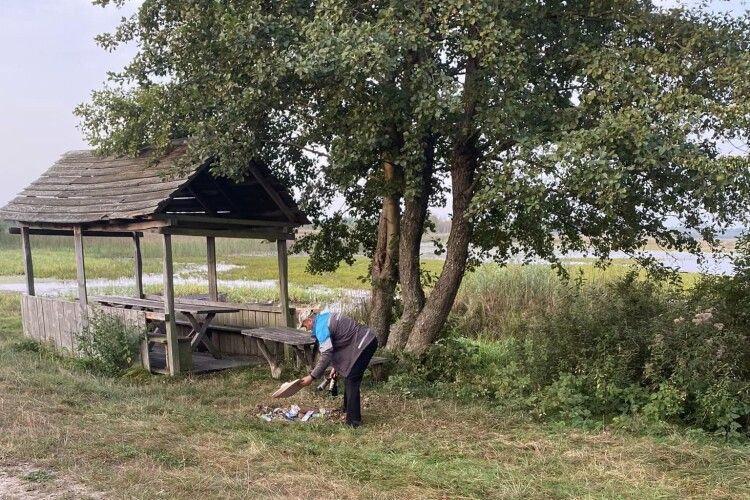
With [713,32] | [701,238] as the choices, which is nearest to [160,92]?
[713,32]

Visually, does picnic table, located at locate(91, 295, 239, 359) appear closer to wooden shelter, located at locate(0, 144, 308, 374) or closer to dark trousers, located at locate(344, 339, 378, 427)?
wooden shelter, located at locate(0, 144, 308, 374)

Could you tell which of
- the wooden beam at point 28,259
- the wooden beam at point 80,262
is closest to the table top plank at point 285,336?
the wooden beam at point 80,262

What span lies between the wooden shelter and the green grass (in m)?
2.44

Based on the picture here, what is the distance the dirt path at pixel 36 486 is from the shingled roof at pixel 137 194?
464 centimetres

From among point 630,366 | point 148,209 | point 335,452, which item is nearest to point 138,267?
point 148,209

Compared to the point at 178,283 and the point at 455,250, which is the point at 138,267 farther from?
the point at 178,283

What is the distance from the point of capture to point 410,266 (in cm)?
1064

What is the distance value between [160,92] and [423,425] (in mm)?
6068

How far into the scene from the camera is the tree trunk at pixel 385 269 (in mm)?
11117

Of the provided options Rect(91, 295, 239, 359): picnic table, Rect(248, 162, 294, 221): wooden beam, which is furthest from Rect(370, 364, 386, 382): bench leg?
Rect(248, 162, 294, 221): wooden beam

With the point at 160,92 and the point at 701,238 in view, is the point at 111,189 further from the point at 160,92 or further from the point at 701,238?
the point at 701,238

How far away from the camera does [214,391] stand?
29.9 ft

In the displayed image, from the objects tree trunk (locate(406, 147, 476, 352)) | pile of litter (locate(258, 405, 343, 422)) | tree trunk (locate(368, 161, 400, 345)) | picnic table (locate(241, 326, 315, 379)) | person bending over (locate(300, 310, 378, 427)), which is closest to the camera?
person bending over (locate(300, 310, 378, 427))

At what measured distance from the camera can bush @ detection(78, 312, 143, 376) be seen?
10.2 m
